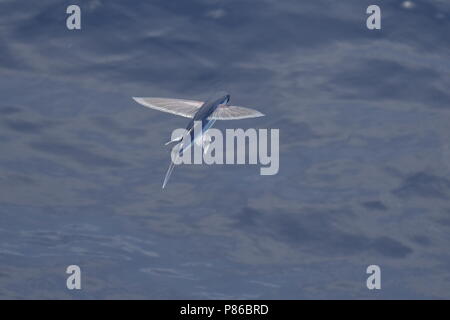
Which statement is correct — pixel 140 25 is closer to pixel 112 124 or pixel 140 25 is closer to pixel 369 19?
pixel 112 124

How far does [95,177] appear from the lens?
17.6 metres

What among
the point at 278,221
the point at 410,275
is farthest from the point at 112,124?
the point at 410,275

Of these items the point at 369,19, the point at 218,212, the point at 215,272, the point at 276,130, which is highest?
the point at 369,19

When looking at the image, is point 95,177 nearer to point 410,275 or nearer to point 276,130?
point 276,130

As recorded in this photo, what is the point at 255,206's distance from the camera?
58.8 ft

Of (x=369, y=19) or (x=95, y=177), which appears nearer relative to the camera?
(x=369, y=19)
